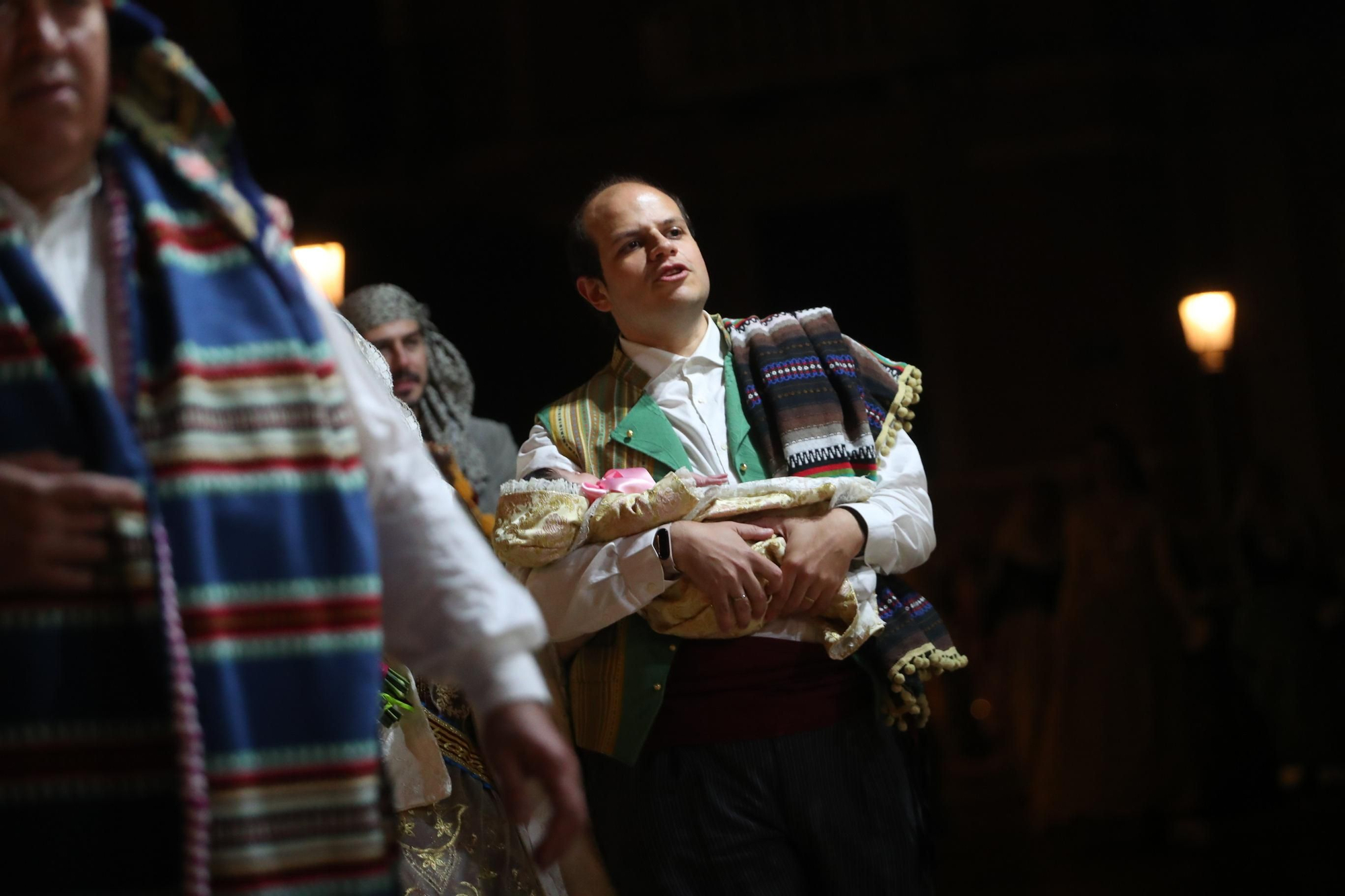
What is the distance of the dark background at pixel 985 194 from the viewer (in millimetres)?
11984

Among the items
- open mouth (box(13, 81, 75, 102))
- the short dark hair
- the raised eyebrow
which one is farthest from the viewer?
the short dark hair

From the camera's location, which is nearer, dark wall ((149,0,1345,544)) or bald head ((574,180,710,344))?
bald head ((574,180,710,344))

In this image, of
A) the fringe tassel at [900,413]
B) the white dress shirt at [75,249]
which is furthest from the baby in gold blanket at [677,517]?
the white dress shirt at [75,249]

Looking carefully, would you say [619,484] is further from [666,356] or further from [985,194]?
[985,194]

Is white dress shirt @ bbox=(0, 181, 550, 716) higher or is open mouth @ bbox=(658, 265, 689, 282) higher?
open mouth @ bbox=(658, 265, 689, 282)

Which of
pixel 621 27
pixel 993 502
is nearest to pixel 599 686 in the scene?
pixel 993 502

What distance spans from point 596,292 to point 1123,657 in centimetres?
409

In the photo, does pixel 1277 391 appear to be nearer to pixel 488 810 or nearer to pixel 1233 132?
pixel 1233 132

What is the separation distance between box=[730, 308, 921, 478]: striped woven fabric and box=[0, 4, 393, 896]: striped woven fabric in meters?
1.18

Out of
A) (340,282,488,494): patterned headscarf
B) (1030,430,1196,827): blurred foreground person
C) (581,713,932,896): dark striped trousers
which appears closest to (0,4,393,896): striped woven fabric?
(581,713,932,896): dark striped trousers

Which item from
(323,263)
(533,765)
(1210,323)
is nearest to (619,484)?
(533,765)

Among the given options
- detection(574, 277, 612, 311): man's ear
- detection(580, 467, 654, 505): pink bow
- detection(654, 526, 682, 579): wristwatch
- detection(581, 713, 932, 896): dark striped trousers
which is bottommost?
detection(581, 713, 932, 896): dark striped trousers

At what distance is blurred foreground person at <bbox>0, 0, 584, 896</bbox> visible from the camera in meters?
1.35

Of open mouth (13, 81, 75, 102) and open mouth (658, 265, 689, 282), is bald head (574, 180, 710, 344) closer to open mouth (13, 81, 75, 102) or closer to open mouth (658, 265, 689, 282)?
open mouth (658, 265, 689, 282)
